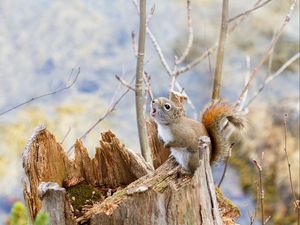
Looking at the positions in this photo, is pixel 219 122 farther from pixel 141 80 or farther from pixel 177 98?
pixel 141 80

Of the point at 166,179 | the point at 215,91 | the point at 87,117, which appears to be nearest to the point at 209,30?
the point at 87,117

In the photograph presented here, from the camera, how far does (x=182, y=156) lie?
1.42 meters

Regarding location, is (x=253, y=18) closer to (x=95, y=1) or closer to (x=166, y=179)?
(x=95, y=1)

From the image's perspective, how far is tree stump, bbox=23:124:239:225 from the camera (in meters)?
1.23

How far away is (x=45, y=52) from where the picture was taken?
11.3 ft

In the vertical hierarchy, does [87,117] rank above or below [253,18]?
below

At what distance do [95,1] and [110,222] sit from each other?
2714mm

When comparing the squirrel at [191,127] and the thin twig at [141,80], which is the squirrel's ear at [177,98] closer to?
the squirrel at [191,127]

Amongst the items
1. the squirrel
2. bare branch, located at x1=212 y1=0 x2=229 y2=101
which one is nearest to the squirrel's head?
the squirrel

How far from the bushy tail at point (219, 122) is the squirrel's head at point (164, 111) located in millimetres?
73

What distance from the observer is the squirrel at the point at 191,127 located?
1.44 metres

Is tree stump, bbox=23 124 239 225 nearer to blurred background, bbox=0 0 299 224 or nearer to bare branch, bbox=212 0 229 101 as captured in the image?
bare branch, bbox=212 0 229 101

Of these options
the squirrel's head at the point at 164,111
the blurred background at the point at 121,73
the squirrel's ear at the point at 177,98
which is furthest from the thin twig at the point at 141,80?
the blurred background at the point at 121,73

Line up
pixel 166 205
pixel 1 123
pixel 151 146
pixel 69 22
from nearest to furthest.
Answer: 1. pixel 166 205
2. pixel 151 146
3. pixel 1 123
4. pixel 69 22
